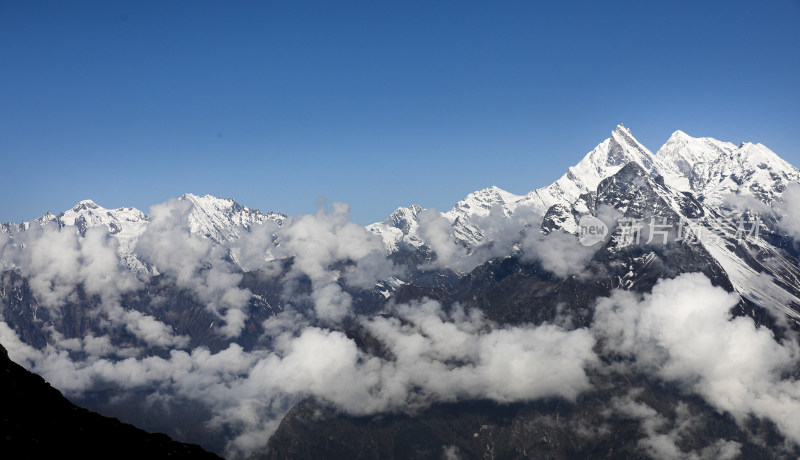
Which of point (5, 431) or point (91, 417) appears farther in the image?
point (91, 417)

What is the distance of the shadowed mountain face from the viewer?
186 feet

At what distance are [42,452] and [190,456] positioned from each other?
13523mm

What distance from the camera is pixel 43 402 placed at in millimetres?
64500

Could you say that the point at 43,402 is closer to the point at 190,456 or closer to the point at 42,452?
the point at 42,452

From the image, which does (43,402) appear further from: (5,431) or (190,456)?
(190,456)

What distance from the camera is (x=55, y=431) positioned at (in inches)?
2371

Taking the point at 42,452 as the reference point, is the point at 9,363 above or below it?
above

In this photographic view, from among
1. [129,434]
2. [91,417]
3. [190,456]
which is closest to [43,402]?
[91,417]

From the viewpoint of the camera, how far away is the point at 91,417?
66.8 meters

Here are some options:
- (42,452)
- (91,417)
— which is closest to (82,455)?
(42,452)

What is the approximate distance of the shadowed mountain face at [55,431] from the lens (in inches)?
2231

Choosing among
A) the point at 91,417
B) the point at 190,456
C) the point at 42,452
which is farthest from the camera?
the point at 91,417

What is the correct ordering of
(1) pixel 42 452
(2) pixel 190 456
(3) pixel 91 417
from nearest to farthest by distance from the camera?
1. (1) pixel 42 452
2. (2) pixel 190 456
3. (3) pixel 91 417

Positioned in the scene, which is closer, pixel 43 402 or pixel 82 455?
pixel 82 455
